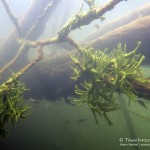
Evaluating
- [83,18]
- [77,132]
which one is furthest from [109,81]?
[77,132]

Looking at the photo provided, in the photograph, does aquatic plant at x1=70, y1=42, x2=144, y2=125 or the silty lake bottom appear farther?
the silty lake bottom

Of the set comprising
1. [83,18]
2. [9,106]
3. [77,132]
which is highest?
[83,18]

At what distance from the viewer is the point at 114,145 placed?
7.25m

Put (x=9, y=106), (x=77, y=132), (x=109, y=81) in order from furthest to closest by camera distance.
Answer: (x=77, y=132)
(x=9, y=106)
(x=109, y=81)

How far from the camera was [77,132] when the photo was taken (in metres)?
8.07

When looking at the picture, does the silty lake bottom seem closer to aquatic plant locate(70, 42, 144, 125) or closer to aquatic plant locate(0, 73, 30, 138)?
aquatic plant locate(70, 42, 144, 125)

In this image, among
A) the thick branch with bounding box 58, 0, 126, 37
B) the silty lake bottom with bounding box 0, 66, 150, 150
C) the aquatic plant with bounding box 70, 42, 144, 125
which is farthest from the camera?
the silty lake bottom with bounding box 0, 66, 150, 150

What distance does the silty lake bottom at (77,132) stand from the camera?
7402 millimetres

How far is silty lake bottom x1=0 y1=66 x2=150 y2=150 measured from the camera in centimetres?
740

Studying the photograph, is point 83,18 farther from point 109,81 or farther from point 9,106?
point 9,106

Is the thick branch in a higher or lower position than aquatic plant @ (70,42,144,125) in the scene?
higher

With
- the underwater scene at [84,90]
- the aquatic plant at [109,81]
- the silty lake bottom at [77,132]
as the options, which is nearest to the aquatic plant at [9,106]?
the underwater scene at [84,90]

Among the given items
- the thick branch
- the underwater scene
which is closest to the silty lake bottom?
the underwater scene

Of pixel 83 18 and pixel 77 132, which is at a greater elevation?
pixel 83 18
